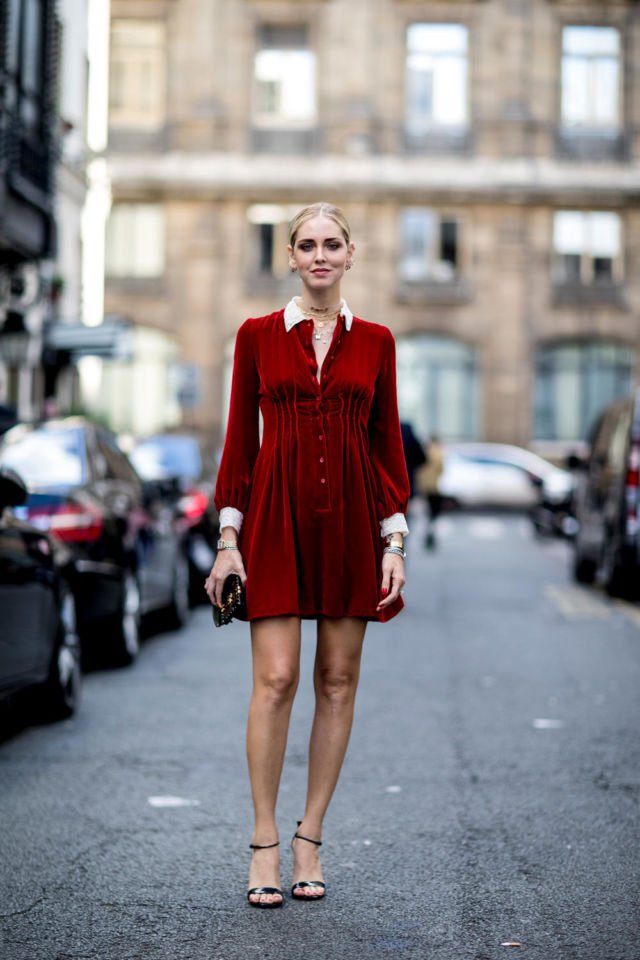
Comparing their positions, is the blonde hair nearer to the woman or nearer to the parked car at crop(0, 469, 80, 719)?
the woman

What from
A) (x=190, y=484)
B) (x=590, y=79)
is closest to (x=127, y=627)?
(x=190, y=484)

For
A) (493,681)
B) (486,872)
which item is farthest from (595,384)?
(486,872)

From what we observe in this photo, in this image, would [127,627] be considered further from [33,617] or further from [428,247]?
[428,247]

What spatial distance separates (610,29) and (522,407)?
1013 cm

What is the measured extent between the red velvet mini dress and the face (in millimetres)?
139

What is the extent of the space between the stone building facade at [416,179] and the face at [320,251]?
3877 cm

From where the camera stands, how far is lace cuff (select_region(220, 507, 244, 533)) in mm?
4961

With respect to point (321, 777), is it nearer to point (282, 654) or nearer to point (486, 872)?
point (282, 654)

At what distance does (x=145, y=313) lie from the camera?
44.0 metres

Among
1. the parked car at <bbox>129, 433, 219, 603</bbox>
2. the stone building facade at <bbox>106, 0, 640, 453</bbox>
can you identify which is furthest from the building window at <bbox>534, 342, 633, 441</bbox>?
the parked car at <bbox>129, 433, 219, 603</bbox>

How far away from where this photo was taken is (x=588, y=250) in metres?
44.3

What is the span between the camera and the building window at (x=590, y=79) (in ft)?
146

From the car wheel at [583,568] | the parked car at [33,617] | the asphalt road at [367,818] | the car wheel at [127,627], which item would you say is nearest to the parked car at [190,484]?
the car wheel at [127,627]

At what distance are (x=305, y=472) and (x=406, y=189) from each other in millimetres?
39381
